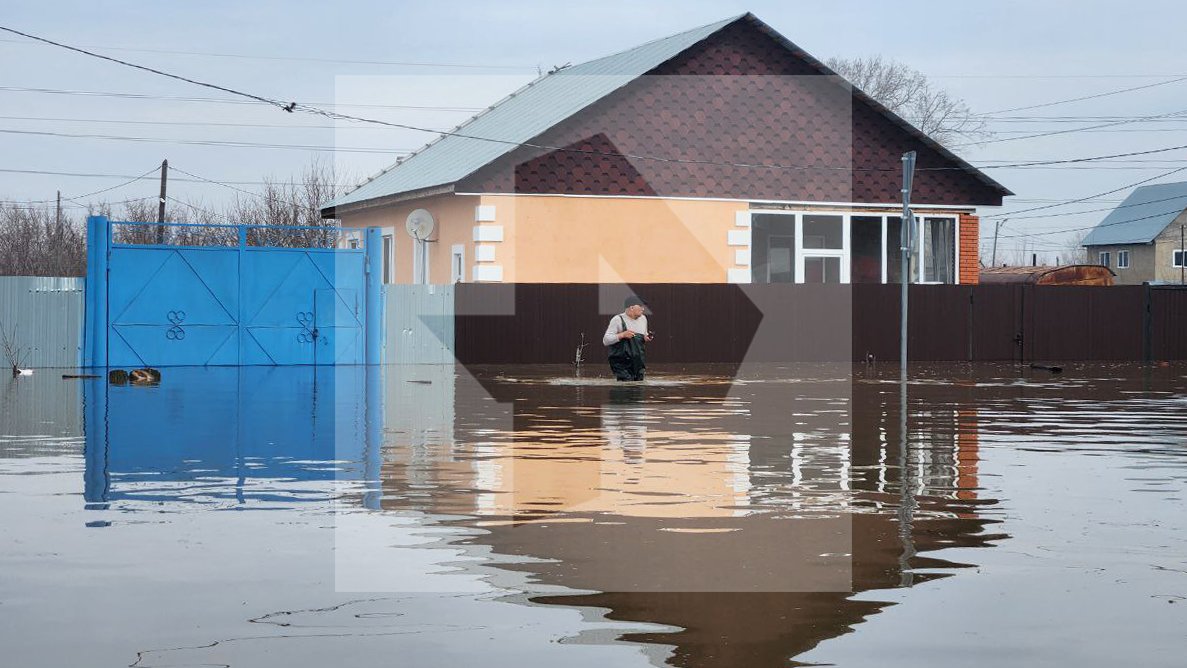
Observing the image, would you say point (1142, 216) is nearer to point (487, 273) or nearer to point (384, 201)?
point (384, 201)

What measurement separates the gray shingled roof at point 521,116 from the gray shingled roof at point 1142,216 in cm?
7223

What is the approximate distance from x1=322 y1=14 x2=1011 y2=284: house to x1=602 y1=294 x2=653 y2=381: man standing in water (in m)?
9.65

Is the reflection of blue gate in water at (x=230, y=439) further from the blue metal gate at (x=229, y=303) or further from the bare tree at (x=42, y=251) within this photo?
the bare tree at (x=42, y=251)

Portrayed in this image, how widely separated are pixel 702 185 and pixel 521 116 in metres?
6.07

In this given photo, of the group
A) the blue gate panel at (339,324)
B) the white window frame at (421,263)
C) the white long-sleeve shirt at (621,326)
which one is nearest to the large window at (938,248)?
the white window frame at (421,263)

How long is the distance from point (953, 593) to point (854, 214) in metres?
32.2

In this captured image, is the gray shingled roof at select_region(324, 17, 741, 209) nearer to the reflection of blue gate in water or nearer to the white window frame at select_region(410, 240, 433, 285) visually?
the white window frame at select_region(410, 240, 433, 285)

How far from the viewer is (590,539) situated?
31.3 ft

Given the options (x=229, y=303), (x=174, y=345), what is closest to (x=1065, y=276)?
(x=229, y=303)

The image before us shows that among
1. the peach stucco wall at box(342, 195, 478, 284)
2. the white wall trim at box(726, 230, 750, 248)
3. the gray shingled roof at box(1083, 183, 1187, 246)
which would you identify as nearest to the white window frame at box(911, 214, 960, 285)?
the white wall trim at box(726, 230, 750, 248)

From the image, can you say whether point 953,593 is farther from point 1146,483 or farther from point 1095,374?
point 1095,374

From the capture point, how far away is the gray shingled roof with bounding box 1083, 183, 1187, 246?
111m

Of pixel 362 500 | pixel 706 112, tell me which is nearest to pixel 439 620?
pixel 362 500

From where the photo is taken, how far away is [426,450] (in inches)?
591
